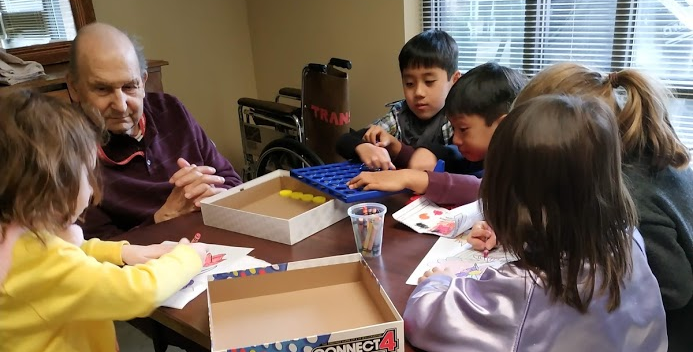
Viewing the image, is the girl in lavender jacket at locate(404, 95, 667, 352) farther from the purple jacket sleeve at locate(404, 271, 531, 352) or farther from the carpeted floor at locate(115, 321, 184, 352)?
the carpeted floor at locate(115, 321, 184, 352)

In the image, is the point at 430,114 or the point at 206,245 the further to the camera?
the point at 430,114

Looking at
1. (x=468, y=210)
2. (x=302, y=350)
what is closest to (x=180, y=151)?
(x=468, y=210)

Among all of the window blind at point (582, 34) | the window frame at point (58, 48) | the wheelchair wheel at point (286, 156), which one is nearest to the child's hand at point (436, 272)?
the window blind at point (582, 34)

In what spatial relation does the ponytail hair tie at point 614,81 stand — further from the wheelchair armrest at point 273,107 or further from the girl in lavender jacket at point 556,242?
the wheelchair armrest at point 273,107

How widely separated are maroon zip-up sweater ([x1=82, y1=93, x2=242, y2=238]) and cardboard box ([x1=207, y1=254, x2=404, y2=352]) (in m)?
0.72

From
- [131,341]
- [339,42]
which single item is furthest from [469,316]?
[339,42]

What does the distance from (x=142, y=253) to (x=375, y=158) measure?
71 cm

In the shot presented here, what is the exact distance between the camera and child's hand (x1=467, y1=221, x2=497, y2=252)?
1273 millimetres

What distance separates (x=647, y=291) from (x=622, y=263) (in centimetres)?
10

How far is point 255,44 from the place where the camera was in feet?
12.7

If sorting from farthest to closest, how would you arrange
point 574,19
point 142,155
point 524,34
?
point 524,34, point 574,19, point 142,155

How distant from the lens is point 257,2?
3.71m

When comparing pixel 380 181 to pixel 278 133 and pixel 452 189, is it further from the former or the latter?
pixel 278 133

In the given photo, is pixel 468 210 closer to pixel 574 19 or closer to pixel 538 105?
pixel 538 105
